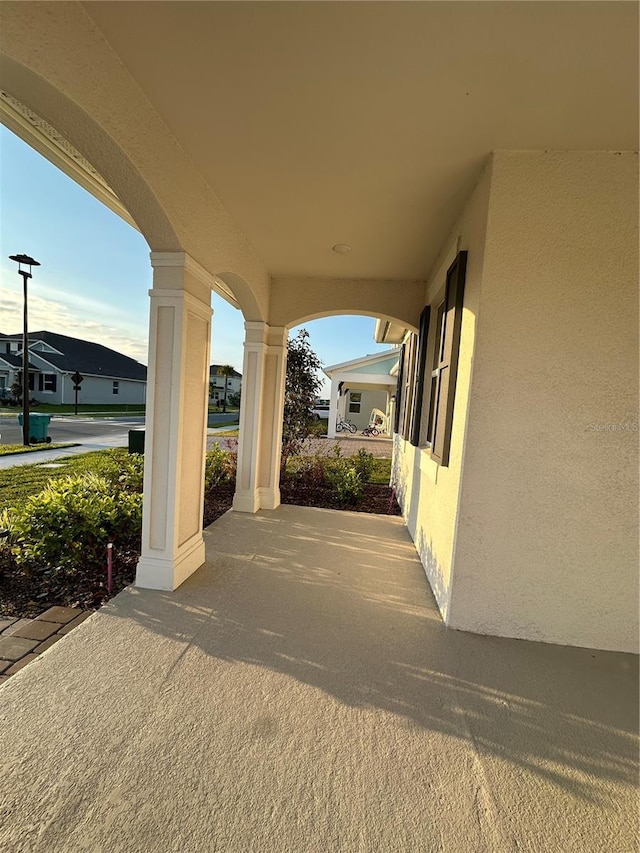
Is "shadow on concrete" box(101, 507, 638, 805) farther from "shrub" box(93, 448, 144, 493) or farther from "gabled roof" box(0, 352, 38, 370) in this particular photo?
"gabled roof" box(0, 352, 38, 370)

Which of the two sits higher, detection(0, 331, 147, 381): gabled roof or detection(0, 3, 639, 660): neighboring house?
detection(0, 331, 147, 381): gabled roof

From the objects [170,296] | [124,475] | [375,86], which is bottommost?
[124,475]

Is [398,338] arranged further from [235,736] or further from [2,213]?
[235,736]

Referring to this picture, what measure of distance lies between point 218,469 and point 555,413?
533 centimetres

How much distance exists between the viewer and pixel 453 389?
2938 millimetres

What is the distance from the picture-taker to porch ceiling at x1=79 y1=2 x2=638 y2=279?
1.61m

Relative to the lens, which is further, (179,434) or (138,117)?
(179,434)

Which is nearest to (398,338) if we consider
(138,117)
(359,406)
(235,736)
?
(138,117)

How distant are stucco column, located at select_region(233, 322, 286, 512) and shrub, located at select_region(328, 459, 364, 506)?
44.7 inches

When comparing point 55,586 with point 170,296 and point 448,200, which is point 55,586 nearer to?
point 170,296

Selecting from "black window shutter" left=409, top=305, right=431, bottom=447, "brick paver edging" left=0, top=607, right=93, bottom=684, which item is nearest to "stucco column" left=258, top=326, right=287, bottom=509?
"black window shutter" left=409, top=305, right=431, bottom=447

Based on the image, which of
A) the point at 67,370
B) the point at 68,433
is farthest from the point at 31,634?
the point at 67,370

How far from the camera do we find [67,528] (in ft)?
10.6

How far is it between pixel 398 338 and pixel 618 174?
6.24m
